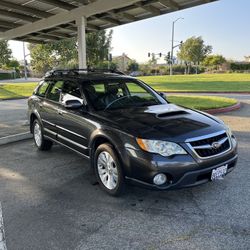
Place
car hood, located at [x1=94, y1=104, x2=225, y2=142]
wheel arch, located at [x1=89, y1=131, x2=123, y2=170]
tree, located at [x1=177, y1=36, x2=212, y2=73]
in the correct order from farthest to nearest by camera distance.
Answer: tree, located at [x1=177, y1=36, x2=212, y2=73] < wheel arch, located at [x1=89, y1=131, x2=123, y2=170] < car hood, located at [x1=94, y1=104, x2=225, y2=142]

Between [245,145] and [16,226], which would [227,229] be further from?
[245,145]

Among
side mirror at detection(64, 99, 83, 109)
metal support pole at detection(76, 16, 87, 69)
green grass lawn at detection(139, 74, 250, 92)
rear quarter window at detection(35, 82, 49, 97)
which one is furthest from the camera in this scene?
green grass lawn at detection(139, 74, 250, 92)

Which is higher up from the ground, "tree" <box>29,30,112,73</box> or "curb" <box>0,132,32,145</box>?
"tree" <box>29,30,112,73</box>

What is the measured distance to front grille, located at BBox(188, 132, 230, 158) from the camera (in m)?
3.64

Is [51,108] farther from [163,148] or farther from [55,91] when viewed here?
[163,148]

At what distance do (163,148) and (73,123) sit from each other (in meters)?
1.98

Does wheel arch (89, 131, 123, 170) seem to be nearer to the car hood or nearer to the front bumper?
the car hood

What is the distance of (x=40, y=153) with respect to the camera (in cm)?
650

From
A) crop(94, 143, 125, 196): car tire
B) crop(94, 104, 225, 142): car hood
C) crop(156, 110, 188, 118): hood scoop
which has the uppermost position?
crop(156, 110, 188, 118): hood scoop

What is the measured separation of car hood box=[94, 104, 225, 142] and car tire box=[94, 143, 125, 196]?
405 millimetres

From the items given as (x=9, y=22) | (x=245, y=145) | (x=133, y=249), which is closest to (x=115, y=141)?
(x=133, y=249)

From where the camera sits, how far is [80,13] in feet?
29.2

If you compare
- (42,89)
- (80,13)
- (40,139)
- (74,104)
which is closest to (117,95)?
(74,104)

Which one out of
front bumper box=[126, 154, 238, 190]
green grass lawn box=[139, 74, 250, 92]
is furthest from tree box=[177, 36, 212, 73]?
front bumper box=[126, 154, 238, 190]
